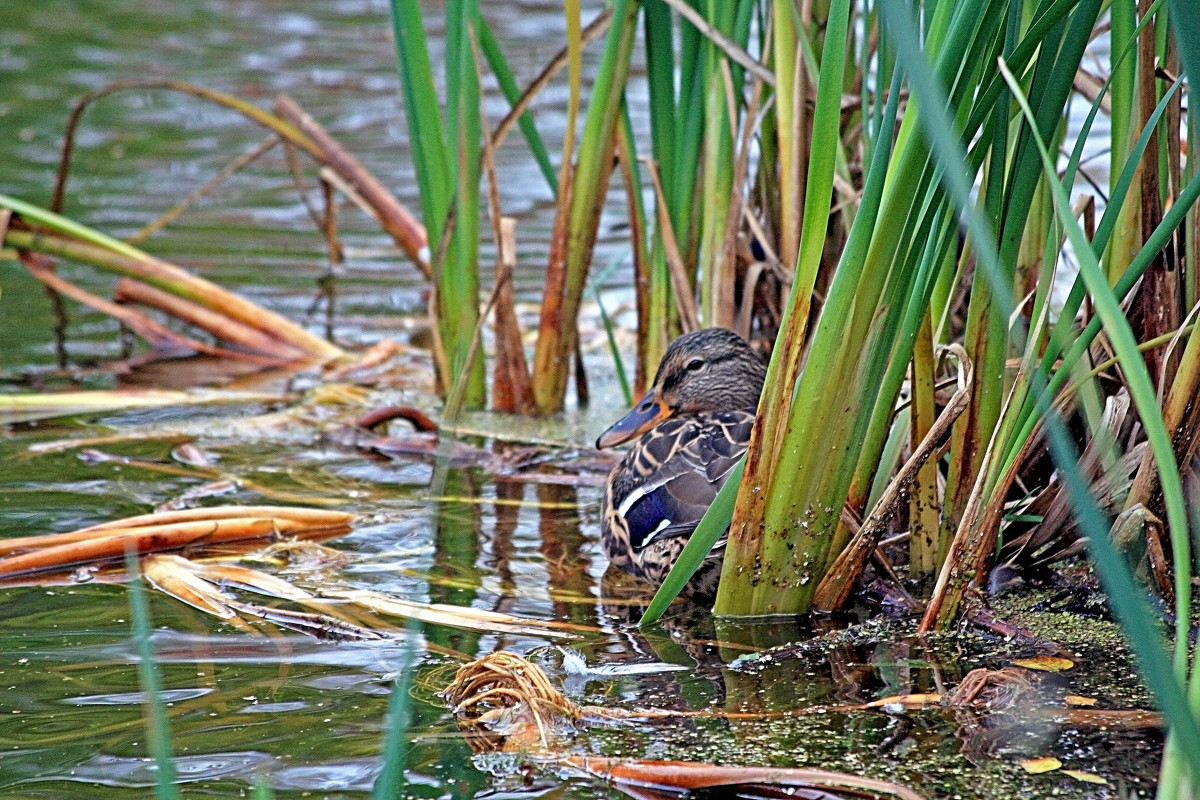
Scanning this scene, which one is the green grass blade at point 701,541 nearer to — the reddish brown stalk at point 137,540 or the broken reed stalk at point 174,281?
the reddish brown stalk at point 137,540

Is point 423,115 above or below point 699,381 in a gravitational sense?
above

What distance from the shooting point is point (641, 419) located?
4461mm

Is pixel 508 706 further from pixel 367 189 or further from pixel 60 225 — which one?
pixel 367 189

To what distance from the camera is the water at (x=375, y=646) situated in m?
2.58

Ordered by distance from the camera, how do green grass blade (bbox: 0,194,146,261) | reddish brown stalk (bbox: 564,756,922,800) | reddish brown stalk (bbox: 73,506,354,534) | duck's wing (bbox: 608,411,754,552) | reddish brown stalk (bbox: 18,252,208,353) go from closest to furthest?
1. reddish brown stalk (bbox: 564,756,922,800)
2. duck's wing (bbox: 608,411,754,552)
3. reddish brown stalk (bbox: 73,506,354,534)
4. green grass blade (bbox: 0,194,146,261)
5. reddish brown stalk (bbox: 18,252,208,353)

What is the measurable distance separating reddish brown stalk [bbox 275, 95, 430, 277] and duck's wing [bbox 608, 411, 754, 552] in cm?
260

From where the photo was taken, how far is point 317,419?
523 cm

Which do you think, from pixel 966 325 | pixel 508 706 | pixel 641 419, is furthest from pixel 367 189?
pixel 508 706

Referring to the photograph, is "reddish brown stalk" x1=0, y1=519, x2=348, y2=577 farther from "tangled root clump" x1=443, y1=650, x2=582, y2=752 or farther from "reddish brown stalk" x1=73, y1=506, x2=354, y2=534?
"tangled root clump" x1=443, y1=650, x2=582, y2=752

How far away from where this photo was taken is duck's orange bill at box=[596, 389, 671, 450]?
4.43m

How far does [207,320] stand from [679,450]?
296cm

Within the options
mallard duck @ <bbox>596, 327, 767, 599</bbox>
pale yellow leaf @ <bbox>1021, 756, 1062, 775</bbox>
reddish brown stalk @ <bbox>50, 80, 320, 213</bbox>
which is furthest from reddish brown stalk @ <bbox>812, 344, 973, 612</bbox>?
reddish brown stalk @ <bbox>50, 80, 320, 213</bbox>

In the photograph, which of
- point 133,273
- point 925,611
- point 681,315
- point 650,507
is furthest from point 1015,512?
point 133,273

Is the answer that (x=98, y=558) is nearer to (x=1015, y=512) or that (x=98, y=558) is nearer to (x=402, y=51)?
(x=402, y=51)
